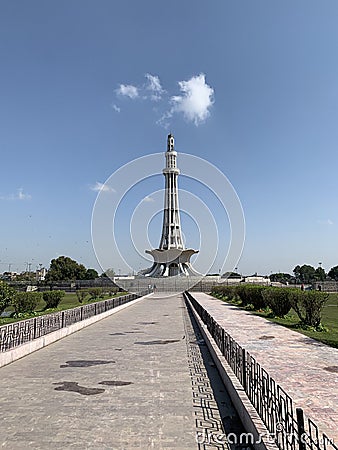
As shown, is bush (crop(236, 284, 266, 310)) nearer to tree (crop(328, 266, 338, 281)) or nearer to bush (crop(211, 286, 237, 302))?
bush (crop(211, 286, 237, 302))

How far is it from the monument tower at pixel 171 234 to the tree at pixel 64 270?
11472 mm

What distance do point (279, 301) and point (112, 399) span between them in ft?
34.5

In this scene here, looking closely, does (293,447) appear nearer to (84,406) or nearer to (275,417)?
(275,417)

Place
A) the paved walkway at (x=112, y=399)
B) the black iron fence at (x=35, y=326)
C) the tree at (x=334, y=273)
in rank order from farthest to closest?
1. the tree at (x=334, y=273)
2. the black iron fence at (x=35, y=326)
3. the paved walkway at (x=112, y=399)

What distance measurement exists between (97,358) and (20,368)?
4.87ft

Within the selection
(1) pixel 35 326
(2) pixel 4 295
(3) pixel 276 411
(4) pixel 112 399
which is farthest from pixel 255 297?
(3) pixel 276 411

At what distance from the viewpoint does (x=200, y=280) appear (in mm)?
49031

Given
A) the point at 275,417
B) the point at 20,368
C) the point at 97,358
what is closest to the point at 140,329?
the point at 97,358

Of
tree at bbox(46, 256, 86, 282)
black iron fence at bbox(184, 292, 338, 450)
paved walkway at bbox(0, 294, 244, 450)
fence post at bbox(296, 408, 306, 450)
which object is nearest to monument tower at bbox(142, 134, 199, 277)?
tree at bbox(46, 256, 86, 282)

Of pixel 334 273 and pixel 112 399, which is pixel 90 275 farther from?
pixel 112 399

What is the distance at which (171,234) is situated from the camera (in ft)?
185

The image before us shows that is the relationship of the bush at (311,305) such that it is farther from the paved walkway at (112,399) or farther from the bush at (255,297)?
the bush at (255,297)

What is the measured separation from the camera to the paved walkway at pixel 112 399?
391 cm

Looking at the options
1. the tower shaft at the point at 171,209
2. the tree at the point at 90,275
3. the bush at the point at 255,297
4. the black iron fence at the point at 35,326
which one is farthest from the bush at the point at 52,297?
the tree at the point at 90,275
